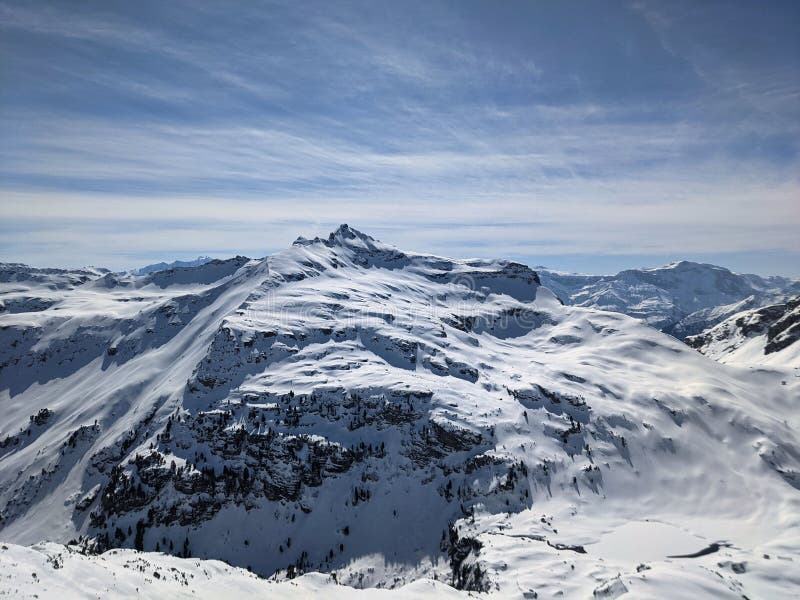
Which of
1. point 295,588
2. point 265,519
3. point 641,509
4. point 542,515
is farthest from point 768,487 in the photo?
point 265,519

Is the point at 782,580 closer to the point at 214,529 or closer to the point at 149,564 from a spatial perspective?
the point at 149,564

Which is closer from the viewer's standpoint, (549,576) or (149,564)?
(149,564)

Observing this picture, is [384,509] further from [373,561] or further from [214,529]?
[214,529]

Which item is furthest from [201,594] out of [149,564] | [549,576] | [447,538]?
[447,538]

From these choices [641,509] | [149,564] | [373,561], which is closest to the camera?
[149,564]

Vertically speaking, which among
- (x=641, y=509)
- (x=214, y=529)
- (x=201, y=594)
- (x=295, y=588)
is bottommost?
(x=214, y=529)

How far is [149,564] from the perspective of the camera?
348 feet

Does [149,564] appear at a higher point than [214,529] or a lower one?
higher

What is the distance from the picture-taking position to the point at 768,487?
198500 millimetres

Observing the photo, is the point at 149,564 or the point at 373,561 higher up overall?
the point at 149,564

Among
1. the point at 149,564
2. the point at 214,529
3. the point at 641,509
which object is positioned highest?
the point at 149,564

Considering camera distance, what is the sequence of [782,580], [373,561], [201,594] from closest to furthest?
[201,594]
[782,580]
[373,561]

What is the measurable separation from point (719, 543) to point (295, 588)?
14525 centimetres

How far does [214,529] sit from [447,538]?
99.7m
